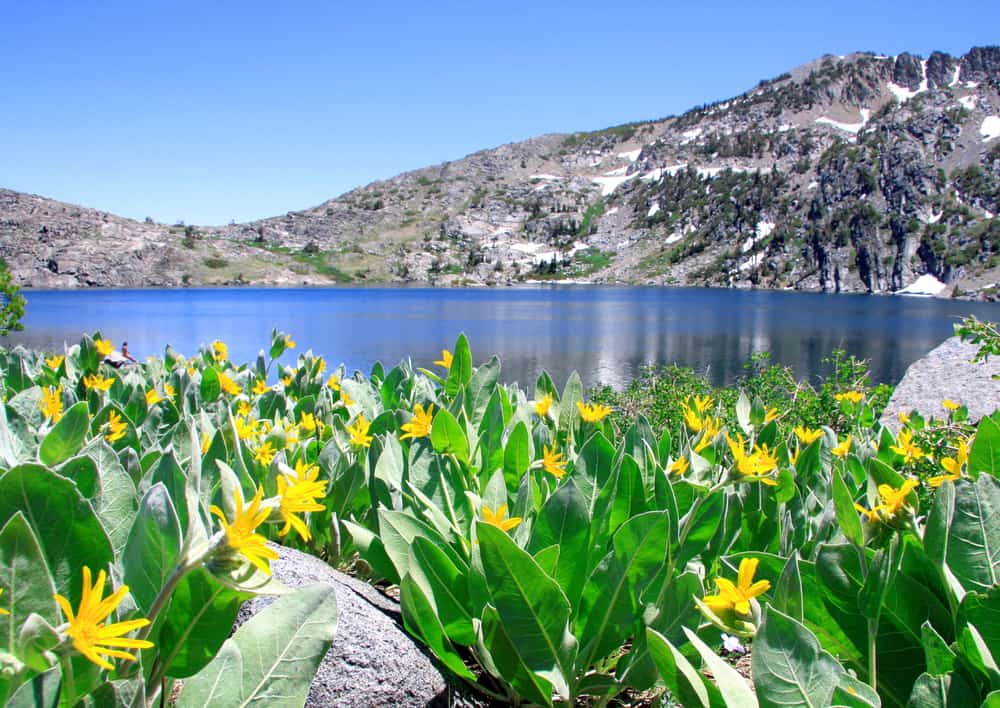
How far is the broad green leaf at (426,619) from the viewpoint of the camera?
1468 millimetres

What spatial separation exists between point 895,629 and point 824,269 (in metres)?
132

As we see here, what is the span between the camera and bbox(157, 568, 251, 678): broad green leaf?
1103 millimetres

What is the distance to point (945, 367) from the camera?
302 inches

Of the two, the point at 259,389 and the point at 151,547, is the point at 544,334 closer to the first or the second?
the point at 259,389

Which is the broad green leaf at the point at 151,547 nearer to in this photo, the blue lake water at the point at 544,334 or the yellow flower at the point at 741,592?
the yellow flower at the point at 741,592

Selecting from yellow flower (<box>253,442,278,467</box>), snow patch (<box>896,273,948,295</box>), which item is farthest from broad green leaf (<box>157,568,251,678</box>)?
snow patch (<box>896,273,948,295</box>)

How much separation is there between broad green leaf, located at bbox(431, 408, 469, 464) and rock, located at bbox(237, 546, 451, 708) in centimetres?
54

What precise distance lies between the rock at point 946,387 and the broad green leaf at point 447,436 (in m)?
5.24

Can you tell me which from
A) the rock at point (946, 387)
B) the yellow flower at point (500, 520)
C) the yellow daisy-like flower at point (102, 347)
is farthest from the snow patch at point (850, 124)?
the yellow flower at point (500, 520)

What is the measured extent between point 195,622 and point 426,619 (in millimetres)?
544

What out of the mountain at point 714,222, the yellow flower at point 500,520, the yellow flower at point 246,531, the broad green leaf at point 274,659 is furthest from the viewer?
the mountain at point 714,222

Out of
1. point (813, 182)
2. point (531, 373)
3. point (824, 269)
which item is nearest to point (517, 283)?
point (824, 269)

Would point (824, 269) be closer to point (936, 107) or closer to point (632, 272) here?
point (632, 272)

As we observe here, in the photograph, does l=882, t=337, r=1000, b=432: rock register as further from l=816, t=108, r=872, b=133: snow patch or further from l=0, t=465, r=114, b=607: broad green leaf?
l=816, t=108, r=872, b=133: snow patch
